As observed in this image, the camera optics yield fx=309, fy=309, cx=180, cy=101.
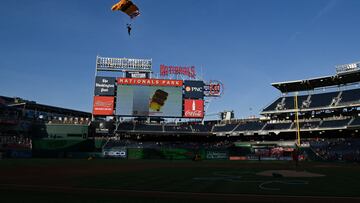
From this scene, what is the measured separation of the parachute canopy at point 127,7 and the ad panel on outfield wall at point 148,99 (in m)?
41.1

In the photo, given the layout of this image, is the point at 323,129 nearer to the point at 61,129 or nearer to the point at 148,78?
the point at 148,78

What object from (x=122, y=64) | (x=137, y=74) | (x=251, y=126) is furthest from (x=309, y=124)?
(x=122, y=64)

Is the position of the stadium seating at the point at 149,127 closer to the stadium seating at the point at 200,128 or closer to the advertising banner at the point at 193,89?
the stadium seating at the point at 200,128

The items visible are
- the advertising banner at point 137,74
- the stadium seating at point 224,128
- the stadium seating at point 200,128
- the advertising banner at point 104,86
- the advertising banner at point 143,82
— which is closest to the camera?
the advertising banner at point 104,86

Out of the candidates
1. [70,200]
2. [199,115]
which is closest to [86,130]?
[199,115]

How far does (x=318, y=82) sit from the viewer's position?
70.4m

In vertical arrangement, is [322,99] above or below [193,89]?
below

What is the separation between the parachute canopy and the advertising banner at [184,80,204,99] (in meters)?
43.5

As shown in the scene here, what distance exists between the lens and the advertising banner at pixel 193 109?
68.8m

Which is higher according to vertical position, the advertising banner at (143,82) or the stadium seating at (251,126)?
the advertising banner at (143,82)

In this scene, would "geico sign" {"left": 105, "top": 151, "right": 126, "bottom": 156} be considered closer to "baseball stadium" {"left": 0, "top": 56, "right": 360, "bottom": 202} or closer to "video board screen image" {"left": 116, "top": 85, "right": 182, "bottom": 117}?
Result: "baseball stadium" {"left": 0, "top": 56, "right": 360, "bottom": 202}

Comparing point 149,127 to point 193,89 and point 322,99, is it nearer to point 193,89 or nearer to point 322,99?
point 193,89

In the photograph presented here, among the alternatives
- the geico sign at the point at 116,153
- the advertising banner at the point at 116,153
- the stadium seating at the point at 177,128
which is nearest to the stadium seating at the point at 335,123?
the stadium seating at the point at 177,128

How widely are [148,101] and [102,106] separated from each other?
997 centimetres
